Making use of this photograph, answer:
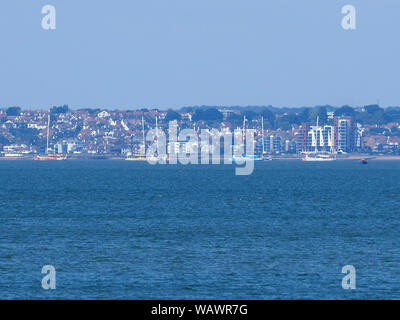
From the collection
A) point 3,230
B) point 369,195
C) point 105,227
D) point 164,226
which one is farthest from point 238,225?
point 369,195

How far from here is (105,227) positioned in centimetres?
6059

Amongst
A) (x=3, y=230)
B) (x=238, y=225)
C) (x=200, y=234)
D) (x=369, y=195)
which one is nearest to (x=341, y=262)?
(x=200, y=234)

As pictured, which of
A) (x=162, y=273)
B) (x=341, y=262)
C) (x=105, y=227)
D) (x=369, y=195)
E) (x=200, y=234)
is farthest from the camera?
(x=369, y=195)

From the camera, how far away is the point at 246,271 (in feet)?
123

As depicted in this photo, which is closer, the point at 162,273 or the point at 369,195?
the point at 162,273

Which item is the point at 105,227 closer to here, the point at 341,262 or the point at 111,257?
the point at 111,257

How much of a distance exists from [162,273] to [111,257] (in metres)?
6.52
